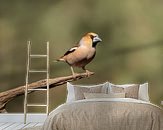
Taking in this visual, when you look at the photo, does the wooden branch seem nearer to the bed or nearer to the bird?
the bird

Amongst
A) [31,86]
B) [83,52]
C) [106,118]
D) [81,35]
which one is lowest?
[106,118]

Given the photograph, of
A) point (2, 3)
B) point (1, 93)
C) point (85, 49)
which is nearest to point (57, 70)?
point (85, 49)

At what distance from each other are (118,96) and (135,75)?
1537 millimetres

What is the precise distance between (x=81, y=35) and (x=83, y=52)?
30 cm

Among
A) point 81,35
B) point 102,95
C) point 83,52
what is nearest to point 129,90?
point 102,95

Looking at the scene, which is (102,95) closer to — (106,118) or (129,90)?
(129,90)

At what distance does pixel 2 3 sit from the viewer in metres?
6.33

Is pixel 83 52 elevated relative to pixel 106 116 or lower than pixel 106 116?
elevated

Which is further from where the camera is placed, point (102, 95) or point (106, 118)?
point (102, 95)

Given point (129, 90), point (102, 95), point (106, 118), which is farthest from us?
point (129, 90)

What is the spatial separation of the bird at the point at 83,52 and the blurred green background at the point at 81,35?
3.1 inches

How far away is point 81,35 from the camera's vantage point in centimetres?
635

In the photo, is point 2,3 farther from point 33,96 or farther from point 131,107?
point 131,107

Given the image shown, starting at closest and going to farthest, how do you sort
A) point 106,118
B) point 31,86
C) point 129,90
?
point 106,118 → point 129,90 → point 31,86
